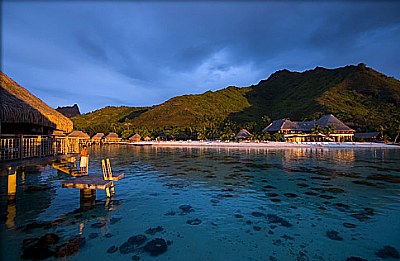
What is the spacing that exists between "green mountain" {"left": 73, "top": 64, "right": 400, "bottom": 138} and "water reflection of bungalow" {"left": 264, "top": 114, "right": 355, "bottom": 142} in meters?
7.54

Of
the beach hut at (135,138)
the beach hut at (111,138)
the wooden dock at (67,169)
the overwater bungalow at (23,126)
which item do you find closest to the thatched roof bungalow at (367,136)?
the beach hut at (135,138)

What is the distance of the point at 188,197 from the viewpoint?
9781 mm

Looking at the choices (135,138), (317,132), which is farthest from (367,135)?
(135,138)

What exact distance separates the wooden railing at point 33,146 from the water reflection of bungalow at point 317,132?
5294cm

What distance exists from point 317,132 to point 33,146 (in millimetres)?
55166

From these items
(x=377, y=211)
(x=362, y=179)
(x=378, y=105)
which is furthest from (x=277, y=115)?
(x=377, y=211)

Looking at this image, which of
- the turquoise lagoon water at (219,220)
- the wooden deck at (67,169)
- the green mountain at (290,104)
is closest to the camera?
the turquoise lagoon water at (219,220)

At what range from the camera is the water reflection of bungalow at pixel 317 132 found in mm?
53669

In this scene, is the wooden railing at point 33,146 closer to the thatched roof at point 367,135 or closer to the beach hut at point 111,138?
the thatched roof at point 367,135

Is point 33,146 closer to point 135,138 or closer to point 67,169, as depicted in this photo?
point 67,169

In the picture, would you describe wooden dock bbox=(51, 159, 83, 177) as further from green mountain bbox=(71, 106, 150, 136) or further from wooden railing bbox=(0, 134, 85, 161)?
green mountain bbox=(71, 106, 150, 136)

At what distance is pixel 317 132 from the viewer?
52.4 metres

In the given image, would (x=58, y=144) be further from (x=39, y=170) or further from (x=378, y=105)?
(x=378, y=105)

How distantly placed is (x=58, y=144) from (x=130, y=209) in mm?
5998
